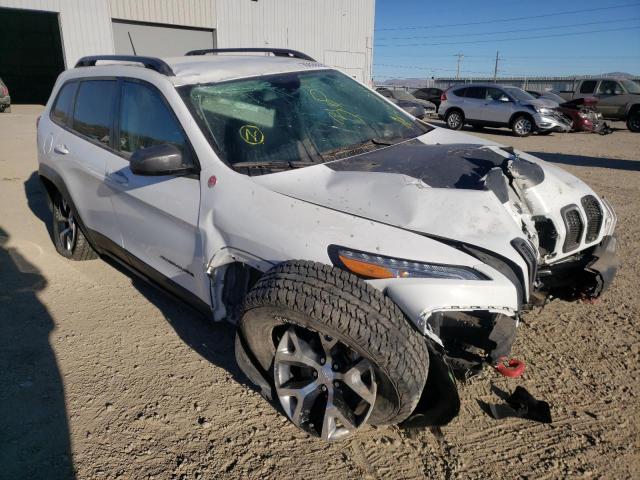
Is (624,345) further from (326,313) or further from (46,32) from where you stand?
(46,32)

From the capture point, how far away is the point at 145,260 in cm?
316

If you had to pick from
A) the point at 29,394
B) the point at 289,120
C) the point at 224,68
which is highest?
the point at 224,68

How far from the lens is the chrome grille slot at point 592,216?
8.76ft

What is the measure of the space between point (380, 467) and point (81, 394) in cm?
173

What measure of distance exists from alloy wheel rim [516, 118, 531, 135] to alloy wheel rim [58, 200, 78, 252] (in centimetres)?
1456

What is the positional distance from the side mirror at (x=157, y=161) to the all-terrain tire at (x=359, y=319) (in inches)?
34.9

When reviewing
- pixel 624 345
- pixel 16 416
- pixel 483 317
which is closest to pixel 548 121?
pixel 624 345

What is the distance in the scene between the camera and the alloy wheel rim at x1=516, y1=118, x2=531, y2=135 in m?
15.3

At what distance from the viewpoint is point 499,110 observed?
1578 centimetres

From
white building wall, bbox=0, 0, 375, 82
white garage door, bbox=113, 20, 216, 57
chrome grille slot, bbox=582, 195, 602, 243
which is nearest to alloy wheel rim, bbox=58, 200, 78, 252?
chrome grille slot, bbox=582, 195, 602, 243

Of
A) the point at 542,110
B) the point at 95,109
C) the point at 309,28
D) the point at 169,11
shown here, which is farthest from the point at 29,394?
the point at 309,28

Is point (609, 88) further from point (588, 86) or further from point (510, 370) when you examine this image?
point (510, 370)

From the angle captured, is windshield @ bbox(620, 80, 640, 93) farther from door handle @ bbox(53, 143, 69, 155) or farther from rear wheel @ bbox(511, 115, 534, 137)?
door handle @ bbox(53, 143, 69, 155)

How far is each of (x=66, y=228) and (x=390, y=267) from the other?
368 cm
